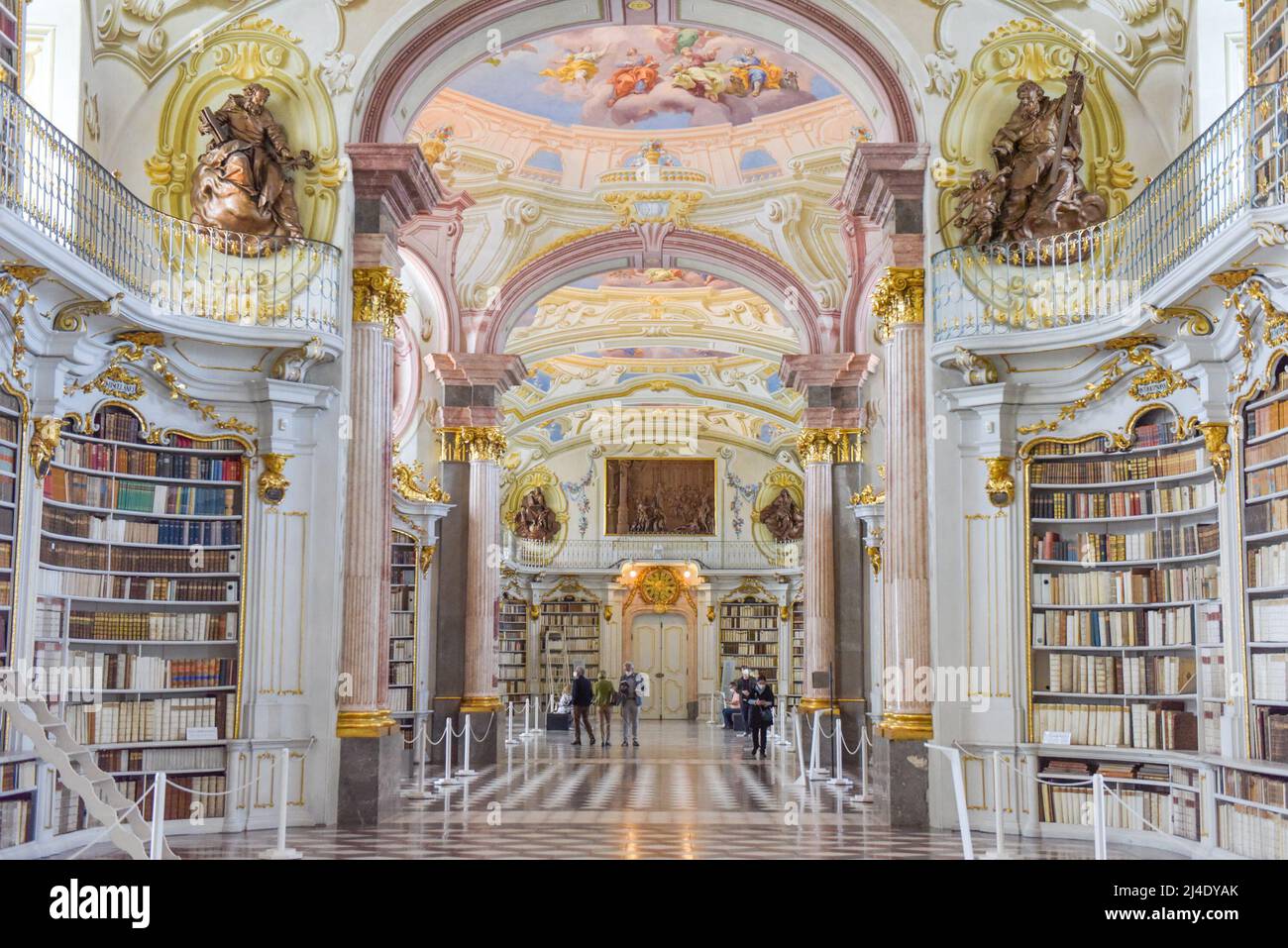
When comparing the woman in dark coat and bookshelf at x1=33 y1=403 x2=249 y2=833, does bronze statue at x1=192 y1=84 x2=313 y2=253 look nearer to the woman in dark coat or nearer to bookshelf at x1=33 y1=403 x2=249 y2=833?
bookshelf at x1=33 y1=403 x2=249 y2=833

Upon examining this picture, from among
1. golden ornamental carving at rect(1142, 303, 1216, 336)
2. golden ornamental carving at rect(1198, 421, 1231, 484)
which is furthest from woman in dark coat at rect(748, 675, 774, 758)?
golden ornamental carving at rect(1142, 303, 1216, 336)

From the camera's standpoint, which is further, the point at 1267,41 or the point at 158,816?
the point at 1267,41

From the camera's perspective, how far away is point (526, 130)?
820 inches

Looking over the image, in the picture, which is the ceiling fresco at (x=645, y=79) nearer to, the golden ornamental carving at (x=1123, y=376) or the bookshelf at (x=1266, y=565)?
the golden ornamental carving at (x=1123, y=376)

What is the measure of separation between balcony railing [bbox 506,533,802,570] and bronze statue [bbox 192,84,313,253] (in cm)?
2324

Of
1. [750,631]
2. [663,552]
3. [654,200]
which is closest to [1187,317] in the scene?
[654,200]

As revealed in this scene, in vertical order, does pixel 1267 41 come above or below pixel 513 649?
above

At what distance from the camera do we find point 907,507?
13.4 metres

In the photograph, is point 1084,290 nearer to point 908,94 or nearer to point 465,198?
point 908,94

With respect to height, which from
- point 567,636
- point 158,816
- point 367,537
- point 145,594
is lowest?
point 158,816

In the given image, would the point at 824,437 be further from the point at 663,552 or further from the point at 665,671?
the point at 665,671

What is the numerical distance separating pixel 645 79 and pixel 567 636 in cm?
1925

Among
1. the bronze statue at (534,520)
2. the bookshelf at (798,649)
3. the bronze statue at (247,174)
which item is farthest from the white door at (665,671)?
the bronze statue at (247,174)

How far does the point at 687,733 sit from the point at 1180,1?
19954 millimetres
